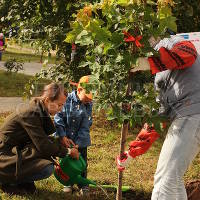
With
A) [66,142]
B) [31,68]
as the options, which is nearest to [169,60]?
[66,142]

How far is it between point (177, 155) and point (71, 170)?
1.14 metres

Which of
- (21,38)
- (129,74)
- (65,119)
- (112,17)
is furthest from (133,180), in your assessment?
(21,38)

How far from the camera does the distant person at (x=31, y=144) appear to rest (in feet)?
12.4

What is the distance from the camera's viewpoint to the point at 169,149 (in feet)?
10.5

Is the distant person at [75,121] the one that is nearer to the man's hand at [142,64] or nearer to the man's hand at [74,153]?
the man's hand at [74,153]

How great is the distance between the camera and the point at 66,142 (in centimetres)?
408

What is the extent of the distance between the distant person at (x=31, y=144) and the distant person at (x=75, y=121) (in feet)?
0.60

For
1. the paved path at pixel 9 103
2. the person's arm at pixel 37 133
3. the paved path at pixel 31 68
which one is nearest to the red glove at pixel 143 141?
the person's arm at pixel 37 133

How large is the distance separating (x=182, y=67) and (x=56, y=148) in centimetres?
140

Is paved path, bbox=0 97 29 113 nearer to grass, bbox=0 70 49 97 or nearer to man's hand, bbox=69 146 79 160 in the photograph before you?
grass, bbox=0 70 49 97

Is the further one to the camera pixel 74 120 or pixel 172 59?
pixel 74 120

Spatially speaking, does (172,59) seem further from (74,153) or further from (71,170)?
(71,170)

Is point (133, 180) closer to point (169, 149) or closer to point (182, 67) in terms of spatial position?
point (169, 149)

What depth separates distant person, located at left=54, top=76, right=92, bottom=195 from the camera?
4141 millimetres
